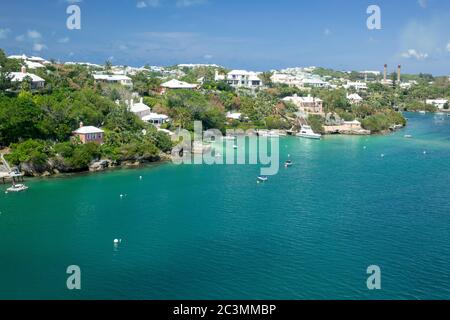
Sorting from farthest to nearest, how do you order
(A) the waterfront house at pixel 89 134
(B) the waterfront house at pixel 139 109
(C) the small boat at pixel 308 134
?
(C) the small boat at pixel 308 134 → (B) the waterfront house at pixel 139 109 → (A) the waterfront house at pixel 89 134

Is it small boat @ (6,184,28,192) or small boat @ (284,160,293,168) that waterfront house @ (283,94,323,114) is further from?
small boat @ (6,184,28,192)

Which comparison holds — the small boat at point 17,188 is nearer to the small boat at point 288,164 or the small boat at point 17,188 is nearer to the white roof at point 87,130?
the white roof at point 87,130

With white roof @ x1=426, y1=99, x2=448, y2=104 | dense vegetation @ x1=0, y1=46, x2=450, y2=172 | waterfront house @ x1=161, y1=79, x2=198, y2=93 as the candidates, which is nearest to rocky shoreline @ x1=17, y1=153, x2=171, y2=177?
dense vegetation @ x1=0, y1=46, x2=450, y2=172

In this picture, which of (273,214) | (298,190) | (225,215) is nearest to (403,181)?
(298,190)

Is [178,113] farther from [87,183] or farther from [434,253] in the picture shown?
Result: [434,253]

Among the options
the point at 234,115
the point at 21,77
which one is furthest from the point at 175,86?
the point at 21,77

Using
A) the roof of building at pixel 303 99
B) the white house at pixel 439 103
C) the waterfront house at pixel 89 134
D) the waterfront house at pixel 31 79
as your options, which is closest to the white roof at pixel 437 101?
the white house at pixel 439 103
